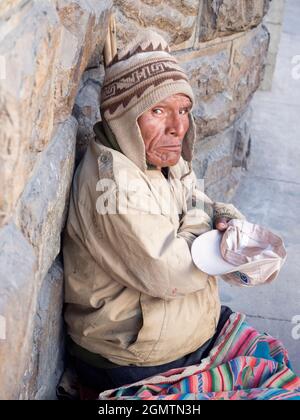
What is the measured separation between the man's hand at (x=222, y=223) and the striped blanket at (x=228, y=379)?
38 centimetres

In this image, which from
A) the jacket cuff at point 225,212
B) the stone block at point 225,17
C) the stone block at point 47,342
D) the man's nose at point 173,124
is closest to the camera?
the stone block at point 47,342

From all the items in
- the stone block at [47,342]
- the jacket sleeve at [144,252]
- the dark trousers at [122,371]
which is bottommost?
the dark trousers at [122,371]

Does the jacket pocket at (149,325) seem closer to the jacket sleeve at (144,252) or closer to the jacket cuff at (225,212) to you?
the jacket sleeve at (144,252)

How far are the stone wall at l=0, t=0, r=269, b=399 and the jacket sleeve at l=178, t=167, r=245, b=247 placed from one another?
0.39 m

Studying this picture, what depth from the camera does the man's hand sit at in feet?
7.30

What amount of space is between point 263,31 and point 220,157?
99cm

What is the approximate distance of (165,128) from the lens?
2100mm

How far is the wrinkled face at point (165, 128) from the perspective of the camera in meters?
2.07

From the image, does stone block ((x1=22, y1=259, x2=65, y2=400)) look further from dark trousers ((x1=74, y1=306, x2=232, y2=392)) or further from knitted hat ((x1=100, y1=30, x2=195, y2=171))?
knitted hat ((x1=100, y1=30, x2=195, y2=171))

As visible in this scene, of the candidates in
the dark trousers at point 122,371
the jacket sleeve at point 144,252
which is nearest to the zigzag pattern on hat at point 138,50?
the jacket sleeve at point 144,252

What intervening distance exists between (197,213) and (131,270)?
1.33 ft

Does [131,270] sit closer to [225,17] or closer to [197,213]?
[197,213]
